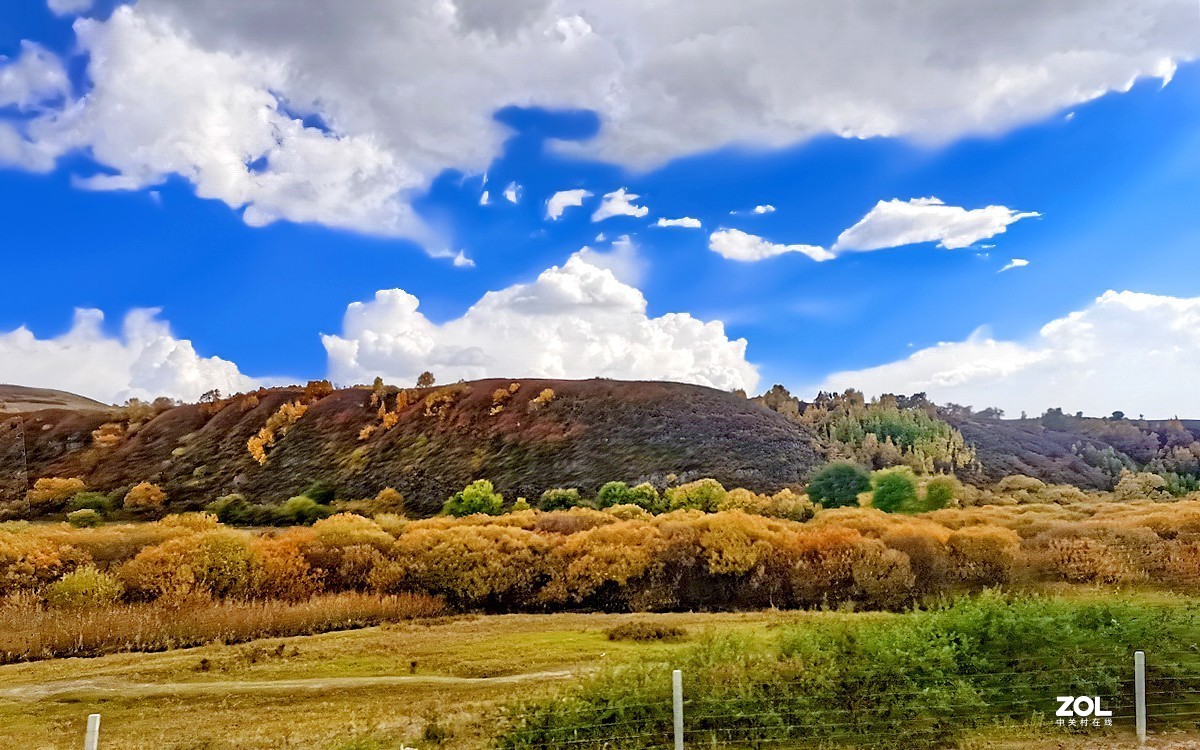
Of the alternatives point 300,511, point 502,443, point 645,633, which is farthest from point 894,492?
point 300,511

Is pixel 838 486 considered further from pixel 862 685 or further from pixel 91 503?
pixel 91 503

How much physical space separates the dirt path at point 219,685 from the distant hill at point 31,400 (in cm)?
1702

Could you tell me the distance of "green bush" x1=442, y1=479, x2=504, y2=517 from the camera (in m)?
20.1

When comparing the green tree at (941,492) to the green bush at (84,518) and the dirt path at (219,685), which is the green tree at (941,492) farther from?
the green bush at (84,518)

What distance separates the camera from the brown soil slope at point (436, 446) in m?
22.5

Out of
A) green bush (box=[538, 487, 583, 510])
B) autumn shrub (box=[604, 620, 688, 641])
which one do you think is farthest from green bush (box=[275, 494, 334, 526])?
autumn shrub (box=[604, 620, 688, 641])

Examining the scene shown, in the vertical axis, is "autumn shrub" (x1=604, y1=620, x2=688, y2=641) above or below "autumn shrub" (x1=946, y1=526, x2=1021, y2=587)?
below

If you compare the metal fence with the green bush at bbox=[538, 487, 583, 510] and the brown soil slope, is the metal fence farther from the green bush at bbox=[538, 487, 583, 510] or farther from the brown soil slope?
the green bush at bbox=[538, 487, 583, 510]

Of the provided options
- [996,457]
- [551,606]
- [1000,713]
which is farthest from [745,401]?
[1000,713]

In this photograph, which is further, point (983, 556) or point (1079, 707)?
point (983, 556)

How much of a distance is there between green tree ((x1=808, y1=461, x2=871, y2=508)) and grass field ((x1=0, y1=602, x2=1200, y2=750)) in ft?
25.3

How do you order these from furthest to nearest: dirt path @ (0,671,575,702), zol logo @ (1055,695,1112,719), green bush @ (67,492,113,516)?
green bush @ (67,492,113,516) → dirt path @ (0,671,575,702) → zol logo @ (1055,695,1112,719)

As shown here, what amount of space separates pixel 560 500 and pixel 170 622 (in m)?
10.1

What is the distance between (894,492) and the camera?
20.1 meters
